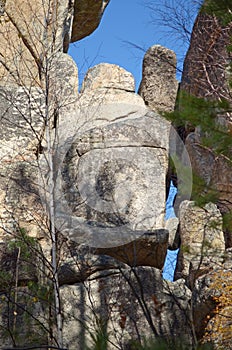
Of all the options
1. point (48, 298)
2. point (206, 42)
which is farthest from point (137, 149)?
point (48, 298)

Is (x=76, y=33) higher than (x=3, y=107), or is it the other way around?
(x=76, y=33)

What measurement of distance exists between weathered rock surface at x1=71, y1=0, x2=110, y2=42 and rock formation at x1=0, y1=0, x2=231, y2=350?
35 mm

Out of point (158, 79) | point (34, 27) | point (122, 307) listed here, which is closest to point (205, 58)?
point (158, 79)

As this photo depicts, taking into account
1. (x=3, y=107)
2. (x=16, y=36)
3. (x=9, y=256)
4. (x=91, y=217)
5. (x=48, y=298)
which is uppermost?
(x=16, y=36)

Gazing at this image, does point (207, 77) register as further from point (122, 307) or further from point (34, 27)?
point (122, 307)

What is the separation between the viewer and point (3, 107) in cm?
1181

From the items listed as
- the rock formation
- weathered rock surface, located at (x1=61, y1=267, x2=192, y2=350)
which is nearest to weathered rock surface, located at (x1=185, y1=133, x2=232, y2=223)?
the rock formation

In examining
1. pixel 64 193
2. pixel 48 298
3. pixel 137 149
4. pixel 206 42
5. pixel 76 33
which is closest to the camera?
pixel 48 298

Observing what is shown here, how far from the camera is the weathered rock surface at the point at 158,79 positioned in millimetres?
15719

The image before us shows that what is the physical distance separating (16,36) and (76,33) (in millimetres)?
3828

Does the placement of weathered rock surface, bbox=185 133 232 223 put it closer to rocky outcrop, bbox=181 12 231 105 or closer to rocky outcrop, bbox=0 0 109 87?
rocky outcrop, bbox=181 12 231 105

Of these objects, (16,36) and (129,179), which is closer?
(129,179)

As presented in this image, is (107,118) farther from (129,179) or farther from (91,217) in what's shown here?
(91,217)

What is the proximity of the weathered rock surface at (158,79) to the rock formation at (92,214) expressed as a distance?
0.10ft
